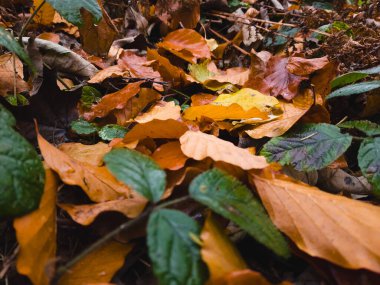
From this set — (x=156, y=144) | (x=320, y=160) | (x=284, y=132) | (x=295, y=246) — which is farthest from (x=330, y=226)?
(x=156, y=144)

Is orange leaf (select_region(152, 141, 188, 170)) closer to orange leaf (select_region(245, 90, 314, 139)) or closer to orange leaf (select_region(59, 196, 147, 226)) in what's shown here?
orange leaf (select_region(59, 196, 147, 226))

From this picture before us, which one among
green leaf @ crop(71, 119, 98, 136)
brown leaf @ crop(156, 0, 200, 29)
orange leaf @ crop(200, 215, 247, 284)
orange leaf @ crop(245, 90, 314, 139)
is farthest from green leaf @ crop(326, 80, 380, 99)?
brown leaf @ crop(156, 0, 200, 29)

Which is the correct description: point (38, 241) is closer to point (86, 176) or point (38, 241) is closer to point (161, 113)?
point (86, 176)

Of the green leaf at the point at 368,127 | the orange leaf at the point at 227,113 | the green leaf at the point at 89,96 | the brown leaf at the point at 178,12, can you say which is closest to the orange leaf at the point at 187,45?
the brown leaf at the point at 178,12

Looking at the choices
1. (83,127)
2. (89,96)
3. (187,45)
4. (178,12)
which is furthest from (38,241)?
(178,12)

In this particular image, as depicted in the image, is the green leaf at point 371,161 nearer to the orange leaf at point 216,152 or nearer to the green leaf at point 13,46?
the orange leaf at point 216,152
